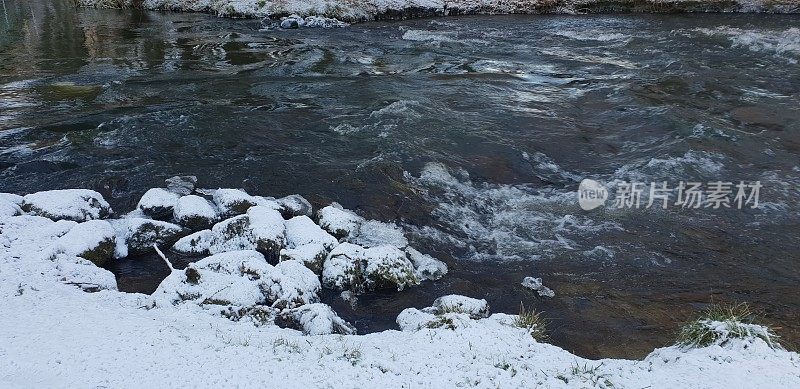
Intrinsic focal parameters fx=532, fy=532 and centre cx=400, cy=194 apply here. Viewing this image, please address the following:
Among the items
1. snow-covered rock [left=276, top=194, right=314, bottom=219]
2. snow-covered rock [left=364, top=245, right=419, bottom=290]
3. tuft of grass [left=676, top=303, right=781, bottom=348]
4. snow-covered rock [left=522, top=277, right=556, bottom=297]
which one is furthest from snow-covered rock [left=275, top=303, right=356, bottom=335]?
tuft of grass [left=676, top=303, right=781, bottom=348]

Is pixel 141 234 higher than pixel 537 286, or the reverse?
pixel 141 234

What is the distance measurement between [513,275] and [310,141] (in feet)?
19.0

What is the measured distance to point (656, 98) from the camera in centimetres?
1322

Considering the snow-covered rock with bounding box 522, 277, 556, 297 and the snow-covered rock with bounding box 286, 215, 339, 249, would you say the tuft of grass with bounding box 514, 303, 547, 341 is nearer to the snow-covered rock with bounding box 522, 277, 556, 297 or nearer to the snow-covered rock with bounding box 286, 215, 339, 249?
the snow-covered rock with bounding box 522, 277, 556, 297

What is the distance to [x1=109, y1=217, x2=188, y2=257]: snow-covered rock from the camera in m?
7.13

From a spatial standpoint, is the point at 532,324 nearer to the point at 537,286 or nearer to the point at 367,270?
the point at 537,286

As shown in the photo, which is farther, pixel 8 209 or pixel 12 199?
pixel 12 199

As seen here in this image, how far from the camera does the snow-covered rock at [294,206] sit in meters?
8.10

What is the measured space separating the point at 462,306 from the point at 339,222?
251cm

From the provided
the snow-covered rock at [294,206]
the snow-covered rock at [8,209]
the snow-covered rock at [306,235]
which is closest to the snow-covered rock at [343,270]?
the snow-covered rock at [306,235]

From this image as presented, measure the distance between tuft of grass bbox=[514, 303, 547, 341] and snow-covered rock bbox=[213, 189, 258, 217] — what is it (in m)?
4.42

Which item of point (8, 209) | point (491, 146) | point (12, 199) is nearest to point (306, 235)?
point (8, 209)

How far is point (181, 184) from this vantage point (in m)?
9.05

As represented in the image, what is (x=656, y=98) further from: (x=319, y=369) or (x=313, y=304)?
(x=319, y=369)
